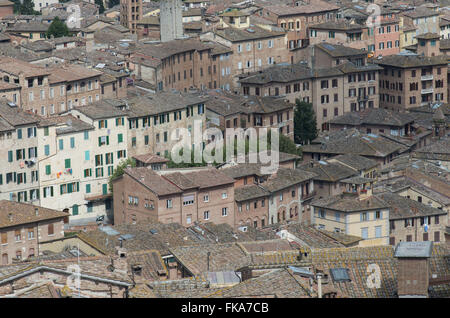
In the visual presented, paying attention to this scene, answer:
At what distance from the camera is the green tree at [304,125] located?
98688mm

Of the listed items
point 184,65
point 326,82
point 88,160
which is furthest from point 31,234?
point 326,82

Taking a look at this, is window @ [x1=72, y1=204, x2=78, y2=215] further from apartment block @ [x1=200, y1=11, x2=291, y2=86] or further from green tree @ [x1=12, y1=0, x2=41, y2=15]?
green tree @ [x1=12, y1=0, x2=41, y2=15]

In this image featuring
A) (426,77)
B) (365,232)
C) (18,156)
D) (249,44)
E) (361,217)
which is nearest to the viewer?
(365,232)

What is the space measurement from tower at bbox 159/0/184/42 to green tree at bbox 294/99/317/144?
1819 cm

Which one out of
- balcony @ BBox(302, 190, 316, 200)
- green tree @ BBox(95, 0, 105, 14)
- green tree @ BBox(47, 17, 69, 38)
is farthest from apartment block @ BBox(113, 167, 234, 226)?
green tree @ BBox(95, 0, 105, 14)

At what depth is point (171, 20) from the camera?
113m

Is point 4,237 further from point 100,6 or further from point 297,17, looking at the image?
point 100,6

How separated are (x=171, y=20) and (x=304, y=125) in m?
21.3

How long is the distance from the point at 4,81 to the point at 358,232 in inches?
1120

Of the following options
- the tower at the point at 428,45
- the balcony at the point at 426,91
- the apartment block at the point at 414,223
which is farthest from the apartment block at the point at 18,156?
the tower at the point at 428,45

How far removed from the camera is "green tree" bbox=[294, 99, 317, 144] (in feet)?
324

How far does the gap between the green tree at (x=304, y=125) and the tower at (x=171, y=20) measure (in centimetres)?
1819

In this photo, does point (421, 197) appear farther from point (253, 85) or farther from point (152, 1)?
point (152, 1)
